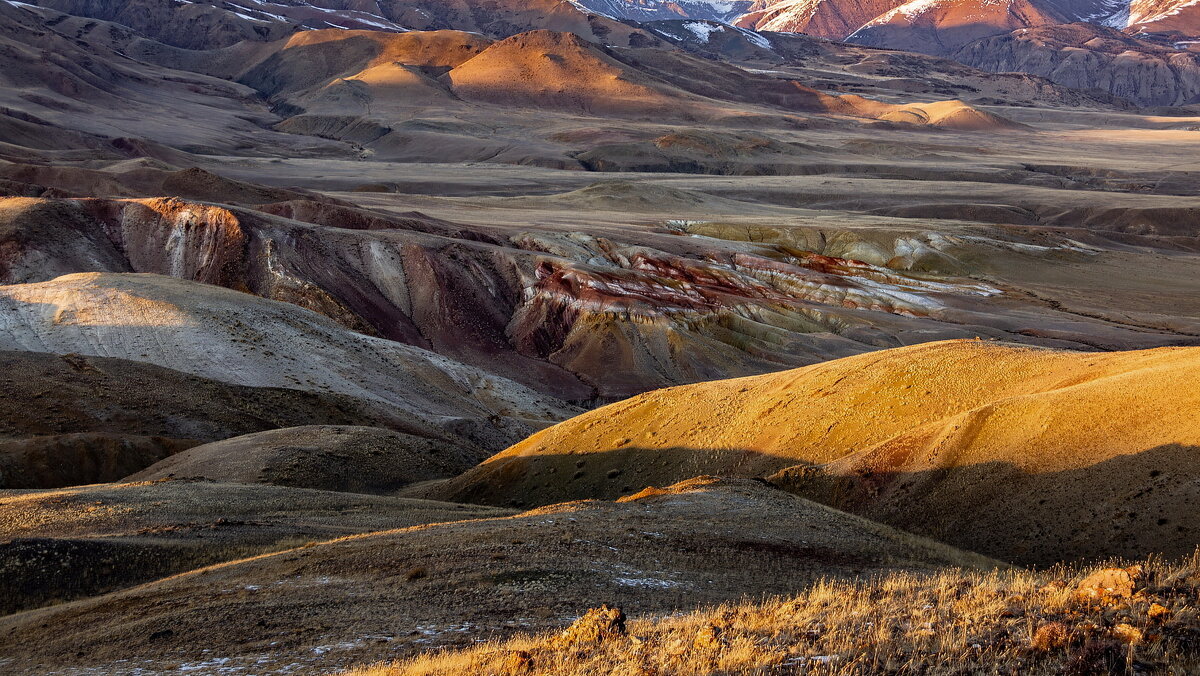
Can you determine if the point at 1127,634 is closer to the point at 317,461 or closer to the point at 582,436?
the point at 582,436

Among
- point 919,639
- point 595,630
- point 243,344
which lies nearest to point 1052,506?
point 919,639

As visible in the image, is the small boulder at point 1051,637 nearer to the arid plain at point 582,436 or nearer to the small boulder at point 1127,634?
the arid plain at point 582,436

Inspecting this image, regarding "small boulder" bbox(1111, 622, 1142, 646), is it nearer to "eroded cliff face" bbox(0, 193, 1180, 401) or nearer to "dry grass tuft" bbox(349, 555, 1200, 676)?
"dry grass tuft" bbox(349, 555, 1200, 676)

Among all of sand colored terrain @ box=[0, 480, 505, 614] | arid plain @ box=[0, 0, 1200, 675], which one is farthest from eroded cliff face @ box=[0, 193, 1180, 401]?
sand colored terrain @ box=[0, 480, 505, 614]

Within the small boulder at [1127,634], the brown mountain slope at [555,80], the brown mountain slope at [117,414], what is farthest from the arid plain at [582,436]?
the brown mountain slope at [555,80]

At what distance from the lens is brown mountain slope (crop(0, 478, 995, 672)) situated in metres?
10.6

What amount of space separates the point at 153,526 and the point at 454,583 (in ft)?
23.3

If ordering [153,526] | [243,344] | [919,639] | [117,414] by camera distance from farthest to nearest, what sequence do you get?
[243,344]
[117,414]
[153,526]
[919,639]

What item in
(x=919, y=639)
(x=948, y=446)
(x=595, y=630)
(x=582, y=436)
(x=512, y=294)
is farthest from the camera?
(x=512, y=294)

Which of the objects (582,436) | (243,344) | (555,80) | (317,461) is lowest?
(243,344)

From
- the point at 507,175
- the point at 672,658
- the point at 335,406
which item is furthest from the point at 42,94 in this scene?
the point at 672,658

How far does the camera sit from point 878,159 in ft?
486

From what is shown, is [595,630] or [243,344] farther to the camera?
[243,344]

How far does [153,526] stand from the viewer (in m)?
16.9
